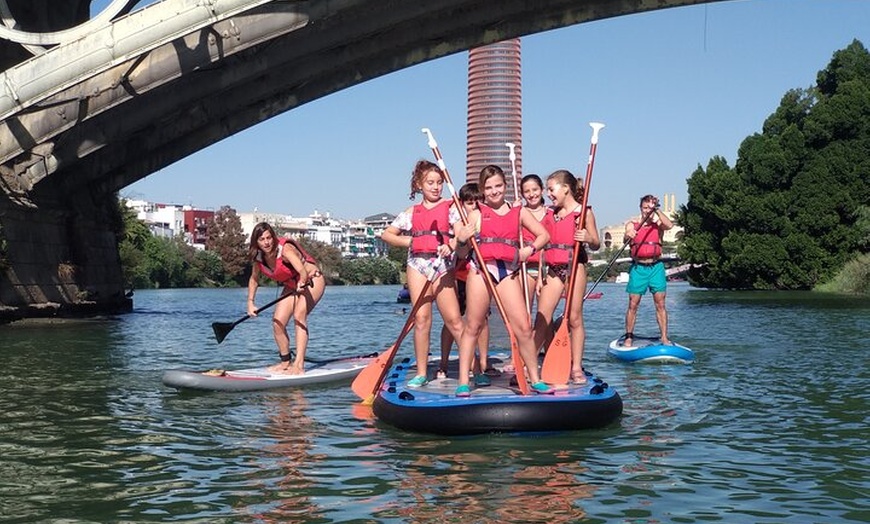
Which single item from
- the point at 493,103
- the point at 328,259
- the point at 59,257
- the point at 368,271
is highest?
the point at 493,103

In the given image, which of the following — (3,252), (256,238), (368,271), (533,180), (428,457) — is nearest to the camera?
(428,457)

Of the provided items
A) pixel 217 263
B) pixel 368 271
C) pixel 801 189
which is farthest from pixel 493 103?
pixel 801 189

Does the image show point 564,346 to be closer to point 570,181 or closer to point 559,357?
point 559,357

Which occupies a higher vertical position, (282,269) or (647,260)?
(647,260)

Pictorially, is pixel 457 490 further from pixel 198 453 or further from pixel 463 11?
pixel 463 11

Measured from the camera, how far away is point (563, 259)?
1082 centimetres

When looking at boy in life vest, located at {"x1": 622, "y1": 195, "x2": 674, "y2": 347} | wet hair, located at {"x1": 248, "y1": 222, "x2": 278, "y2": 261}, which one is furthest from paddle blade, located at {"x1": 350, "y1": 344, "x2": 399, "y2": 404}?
boy in life vest, located at {"x1": 622, "y1": 195, "x2": 674, "y2": 347}

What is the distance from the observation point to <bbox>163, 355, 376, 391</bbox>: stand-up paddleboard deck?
1188 cm

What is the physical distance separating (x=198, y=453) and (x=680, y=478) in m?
3.75

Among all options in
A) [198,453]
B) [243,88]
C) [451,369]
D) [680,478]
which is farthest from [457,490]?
[243,88]

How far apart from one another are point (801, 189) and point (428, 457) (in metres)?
52.0

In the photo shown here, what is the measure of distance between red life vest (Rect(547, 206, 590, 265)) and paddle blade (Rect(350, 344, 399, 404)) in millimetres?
1969

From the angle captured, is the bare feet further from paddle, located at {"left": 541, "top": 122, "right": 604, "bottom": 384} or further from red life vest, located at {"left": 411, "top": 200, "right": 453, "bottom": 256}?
paddle, located at {"left": 541, "top": 122, "right": 604, "bottom": 384}

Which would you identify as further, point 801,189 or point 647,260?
point 801,189
